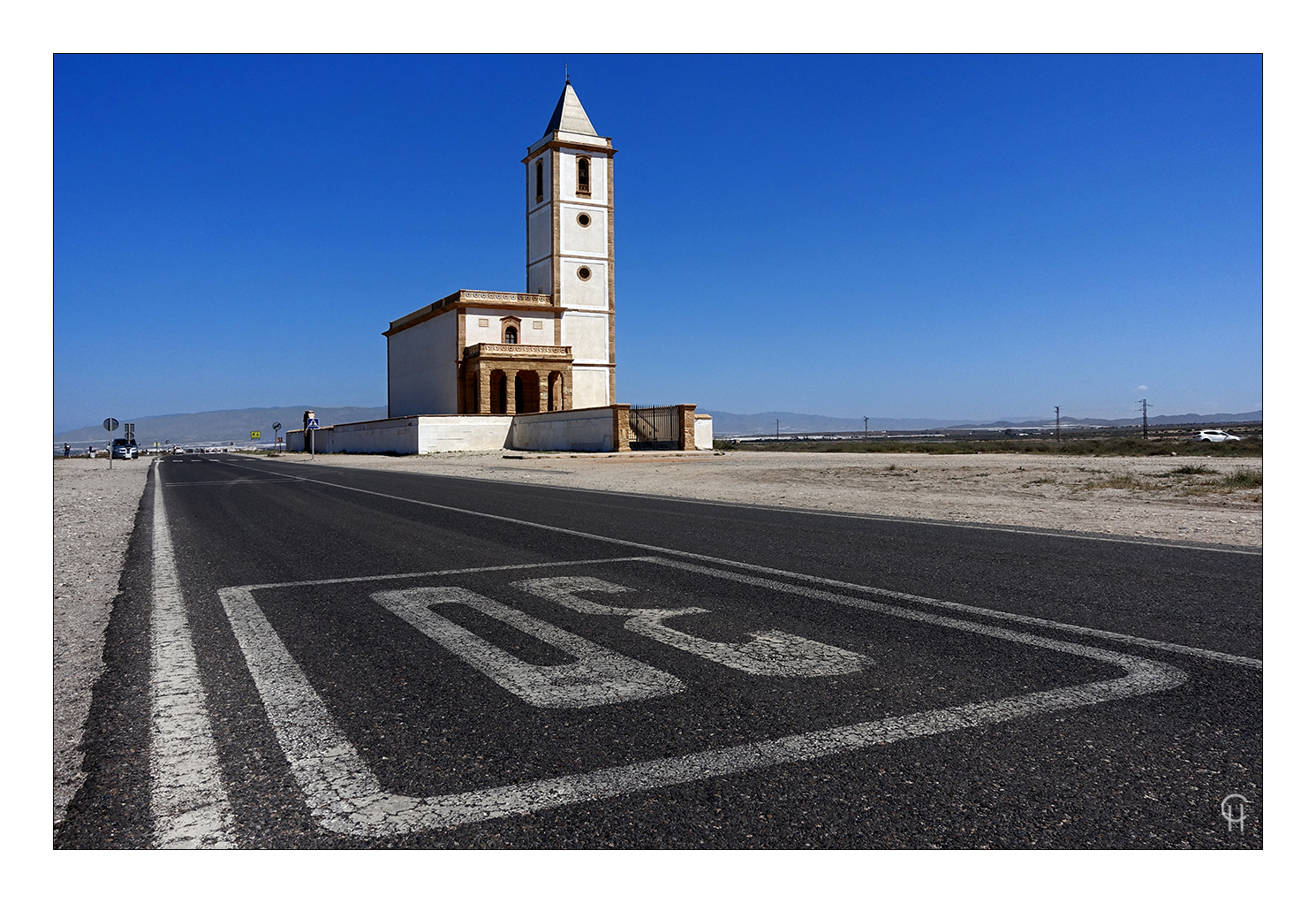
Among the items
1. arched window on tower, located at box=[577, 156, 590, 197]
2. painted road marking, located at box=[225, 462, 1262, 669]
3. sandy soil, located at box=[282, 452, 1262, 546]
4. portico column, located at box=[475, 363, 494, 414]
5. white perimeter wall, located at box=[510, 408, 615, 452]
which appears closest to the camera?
painted road marking, located at box=[225, 462, 1262, 669]

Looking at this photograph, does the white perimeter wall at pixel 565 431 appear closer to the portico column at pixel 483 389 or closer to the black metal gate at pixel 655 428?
the black metal gate at pixel 655 428

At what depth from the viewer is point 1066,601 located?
5.57 m

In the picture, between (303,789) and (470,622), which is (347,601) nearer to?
(470,622)

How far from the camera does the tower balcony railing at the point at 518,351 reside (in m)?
51.2

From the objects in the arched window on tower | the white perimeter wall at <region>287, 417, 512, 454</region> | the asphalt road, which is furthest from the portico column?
the asphalt road

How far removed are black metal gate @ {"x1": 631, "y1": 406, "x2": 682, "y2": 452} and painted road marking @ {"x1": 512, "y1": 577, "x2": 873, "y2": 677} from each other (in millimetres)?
35664

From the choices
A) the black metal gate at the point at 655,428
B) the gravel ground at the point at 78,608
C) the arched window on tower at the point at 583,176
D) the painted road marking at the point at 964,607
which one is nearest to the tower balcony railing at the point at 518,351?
the black metal gate at the point at 655,428

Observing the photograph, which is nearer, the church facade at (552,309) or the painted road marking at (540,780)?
the painted road marking at (540,780)

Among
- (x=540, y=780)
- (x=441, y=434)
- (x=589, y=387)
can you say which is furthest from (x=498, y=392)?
(x=540, y=780)

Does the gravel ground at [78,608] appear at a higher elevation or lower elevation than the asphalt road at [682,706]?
lower

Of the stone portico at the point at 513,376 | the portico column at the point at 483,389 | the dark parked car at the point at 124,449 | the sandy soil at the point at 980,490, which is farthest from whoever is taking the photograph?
the dark parked car at the point at 124,449

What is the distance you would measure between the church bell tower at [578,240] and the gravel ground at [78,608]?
42888 millimetres

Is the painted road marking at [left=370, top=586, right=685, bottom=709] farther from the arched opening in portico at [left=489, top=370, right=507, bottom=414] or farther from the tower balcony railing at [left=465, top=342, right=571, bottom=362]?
the arched opening in portico at [left=489, top=370, right=507, bottom=414]

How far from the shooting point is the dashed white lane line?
8.23 ft
